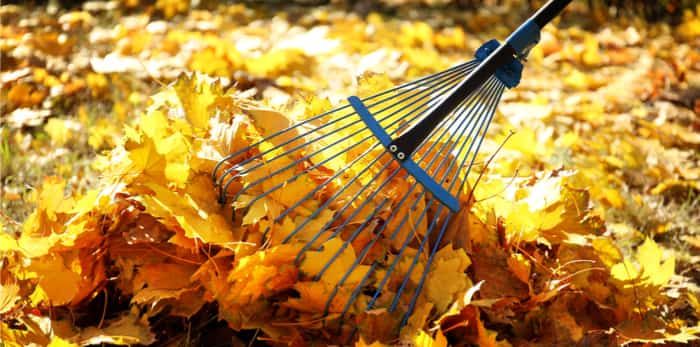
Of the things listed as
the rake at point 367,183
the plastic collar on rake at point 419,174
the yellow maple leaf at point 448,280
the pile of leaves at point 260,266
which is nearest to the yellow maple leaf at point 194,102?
the pile of leaves at point 260,266

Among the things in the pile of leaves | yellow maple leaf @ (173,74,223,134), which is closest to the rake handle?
the pile of leaves

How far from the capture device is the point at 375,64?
312cm

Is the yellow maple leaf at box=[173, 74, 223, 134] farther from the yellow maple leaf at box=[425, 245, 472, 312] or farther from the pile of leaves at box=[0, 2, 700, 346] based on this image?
the yellow maple leaf at box=[425, 245, 472, 312]

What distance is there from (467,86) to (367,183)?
10.6 inches

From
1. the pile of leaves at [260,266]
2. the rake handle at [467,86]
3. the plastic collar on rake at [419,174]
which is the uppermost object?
the rake handle at [467,86]

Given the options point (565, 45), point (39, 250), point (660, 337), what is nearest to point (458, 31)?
point (565, 45)

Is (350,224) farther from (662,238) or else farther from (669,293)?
(662,238)

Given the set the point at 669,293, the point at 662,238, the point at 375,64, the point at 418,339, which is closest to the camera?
the point at 418,339

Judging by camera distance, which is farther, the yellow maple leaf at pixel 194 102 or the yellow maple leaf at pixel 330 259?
the yellow maple leaf at pixel 194 102

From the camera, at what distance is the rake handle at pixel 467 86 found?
1332 millimetres

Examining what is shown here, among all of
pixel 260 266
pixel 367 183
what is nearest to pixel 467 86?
pixel 367 183

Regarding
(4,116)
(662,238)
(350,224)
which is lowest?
(4,116)

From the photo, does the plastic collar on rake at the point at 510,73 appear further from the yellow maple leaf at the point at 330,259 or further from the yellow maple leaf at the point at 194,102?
the yellow maple leaf at the point at 194,102

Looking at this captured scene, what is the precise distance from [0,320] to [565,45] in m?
3.34
